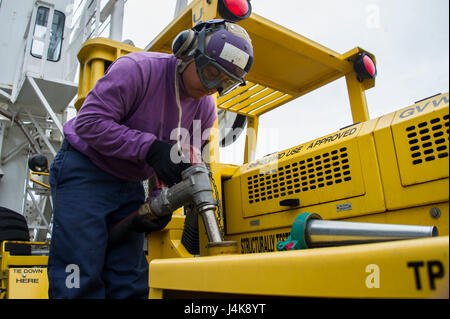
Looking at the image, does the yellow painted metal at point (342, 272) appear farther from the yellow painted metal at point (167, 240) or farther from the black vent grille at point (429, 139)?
the yellow painted metal at point (167, 240)

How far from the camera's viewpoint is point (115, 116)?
5.07 feet

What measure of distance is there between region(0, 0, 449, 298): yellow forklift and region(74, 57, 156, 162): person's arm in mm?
261

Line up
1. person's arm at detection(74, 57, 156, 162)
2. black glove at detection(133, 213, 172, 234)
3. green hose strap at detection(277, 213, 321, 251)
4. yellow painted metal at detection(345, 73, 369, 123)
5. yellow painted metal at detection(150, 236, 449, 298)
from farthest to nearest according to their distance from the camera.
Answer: yellow painted metal at detection(345, 73, 369, 123) < black glove at detection(133, 213, 172, 234) < person's arm at detection(74, 57, 156, 162) < green hose strap at detection(277, 213, 321, 251) < yellow painted metal at detection(150, 236, 449, 298)

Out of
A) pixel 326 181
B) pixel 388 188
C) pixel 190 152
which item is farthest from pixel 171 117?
pixel 388 188

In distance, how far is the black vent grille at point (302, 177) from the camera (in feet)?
5.71

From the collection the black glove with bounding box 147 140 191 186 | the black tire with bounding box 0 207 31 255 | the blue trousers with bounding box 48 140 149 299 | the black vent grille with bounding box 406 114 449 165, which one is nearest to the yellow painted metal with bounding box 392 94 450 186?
the black vent grille with bounding box 406 114 449 165

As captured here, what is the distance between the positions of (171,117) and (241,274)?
1.14 meters

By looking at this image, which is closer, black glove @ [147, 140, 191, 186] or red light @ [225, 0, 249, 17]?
black glove @ [147, 140, 191, 186]

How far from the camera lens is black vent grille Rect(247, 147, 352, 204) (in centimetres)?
174

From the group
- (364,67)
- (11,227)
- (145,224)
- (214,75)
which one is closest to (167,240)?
(145,224)

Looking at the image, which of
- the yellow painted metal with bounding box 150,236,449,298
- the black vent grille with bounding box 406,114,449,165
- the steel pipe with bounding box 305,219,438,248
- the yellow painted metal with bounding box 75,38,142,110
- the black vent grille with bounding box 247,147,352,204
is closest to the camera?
the yellow painted metal with bounding box 150,236,449,298

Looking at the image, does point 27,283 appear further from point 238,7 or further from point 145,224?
point 238,7

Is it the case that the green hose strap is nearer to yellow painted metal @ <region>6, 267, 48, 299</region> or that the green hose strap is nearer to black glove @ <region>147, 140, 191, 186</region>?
black glove @ <region>147, 140, 191, 186</region>

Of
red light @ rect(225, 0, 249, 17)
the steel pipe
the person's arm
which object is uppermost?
red light @ rect(225, 0, 249, 17)
